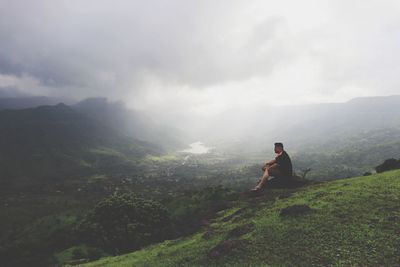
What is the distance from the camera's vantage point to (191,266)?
20.5m

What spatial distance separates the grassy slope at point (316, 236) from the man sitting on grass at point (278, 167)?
10.5 feet

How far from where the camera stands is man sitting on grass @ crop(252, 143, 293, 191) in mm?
29702

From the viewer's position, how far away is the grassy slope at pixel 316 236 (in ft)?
56.7

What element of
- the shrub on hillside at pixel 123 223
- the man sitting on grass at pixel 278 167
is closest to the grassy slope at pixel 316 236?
the man sitting on grass at pixel 278 167

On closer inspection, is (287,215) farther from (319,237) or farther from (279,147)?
(279,147)

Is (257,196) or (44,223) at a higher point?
(257,196)

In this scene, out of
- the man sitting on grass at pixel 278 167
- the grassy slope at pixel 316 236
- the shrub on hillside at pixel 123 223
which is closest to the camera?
the grassy slope at pixel 316 236

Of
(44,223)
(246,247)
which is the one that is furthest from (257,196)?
(44,223)

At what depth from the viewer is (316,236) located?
64.5 ft

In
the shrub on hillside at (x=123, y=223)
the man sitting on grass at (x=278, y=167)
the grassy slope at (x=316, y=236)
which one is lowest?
the shrub on hillside at (x=123, y=223)

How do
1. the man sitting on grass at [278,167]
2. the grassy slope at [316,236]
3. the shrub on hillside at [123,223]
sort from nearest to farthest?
1. the grassy slope at [316,236]
2. the man sitting on grass at [278,167]
3. the shrub on hillside at [123,223]

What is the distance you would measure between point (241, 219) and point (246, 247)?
7.82 metres

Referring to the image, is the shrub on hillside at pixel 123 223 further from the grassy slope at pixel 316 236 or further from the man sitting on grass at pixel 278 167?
the grassy slope at pixel 316 236

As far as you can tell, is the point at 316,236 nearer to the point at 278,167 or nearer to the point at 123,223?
the point at 278,167
